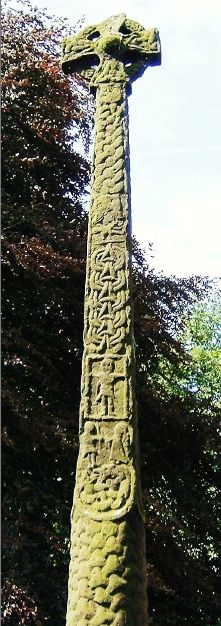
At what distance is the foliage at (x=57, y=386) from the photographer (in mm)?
6945

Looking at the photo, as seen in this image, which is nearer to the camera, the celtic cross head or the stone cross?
the stone cross

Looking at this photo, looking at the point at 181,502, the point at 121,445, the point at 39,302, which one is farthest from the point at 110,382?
the point at 181,502

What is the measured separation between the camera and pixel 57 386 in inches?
303

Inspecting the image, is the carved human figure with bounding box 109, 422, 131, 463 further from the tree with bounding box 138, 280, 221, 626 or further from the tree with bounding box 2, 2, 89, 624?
the tree with bounding box 138, 280, 221, 626

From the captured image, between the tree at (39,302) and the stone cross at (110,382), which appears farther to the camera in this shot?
the tree at (39,302)

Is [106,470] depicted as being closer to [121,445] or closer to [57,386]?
[121,445]

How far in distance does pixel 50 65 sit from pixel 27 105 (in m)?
0.70

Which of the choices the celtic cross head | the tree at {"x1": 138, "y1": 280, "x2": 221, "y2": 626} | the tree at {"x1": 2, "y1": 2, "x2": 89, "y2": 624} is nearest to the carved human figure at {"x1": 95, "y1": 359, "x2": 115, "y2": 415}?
the celtic cross head

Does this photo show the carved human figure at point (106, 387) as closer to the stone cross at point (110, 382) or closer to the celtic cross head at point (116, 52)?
the stone cross at point (110, 382)

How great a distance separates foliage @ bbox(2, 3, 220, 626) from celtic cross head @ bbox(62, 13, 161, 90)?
2885mm

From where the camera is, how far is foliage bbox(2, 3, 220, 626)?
Answer: 22.8ft

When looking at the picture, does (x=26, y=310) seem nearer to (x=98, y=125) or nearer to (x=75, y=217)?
(x=75, y=217)

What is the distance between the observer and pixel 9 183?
28.7 feet

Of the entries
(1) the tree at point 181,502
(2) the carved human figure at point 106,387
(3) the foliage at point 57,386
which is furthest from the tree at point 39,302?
(2) the carved human figure at point 106,387
